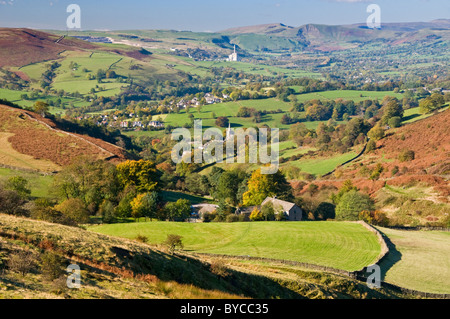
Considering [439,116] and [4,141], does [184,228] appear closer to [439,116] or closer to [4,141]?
[4,141]

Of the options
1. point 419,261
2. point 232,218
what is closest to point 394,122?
point 232,218

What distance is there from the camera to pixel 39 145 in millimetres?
74875

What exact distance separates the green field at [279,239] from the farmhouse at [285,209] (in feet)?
27.7

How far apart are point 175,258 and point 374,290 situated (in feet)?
51.4

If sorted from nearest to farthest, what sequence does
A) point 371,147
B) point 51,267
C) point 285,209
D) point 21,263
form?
point 21,263
point 51,267
point 285,209
point 371,147

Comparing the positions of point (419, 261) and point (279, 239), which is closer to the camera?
point (419, 261)

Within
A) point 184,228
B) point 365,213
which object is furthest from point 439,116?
point 184,228

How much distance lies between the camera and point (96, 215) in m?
52.9

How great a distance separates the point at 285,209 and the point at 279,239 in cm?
1666

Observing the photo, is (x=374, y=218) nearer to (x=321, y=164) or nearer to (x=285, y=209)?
(x=285, y=209)

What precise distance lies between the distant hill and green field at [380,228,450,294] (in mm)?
52977

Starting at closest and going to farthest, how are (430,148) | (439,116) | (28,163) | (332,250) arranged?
(332,250) < (28,163) < (430,148) < (439,116)

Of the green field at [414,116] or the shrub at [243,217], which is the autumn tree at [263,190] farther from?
the green field at [414,116]

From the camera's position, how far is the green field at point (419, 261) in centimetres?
3234
